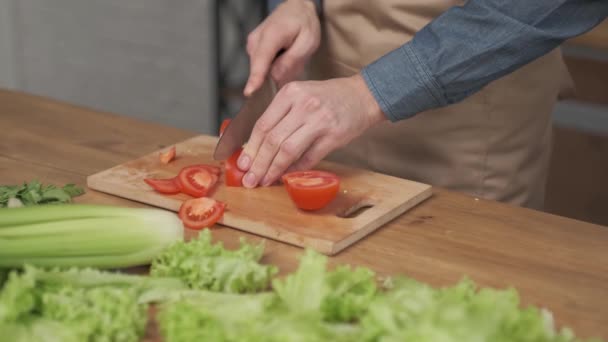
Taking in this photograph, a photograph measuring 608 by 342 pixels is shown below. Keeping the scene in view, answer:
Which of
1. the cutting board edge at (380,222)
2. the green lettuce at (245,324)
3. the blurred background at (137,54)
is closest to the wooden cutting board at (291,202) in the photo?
the cutting board edge at (380,222)

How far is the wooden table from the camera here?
163 cm

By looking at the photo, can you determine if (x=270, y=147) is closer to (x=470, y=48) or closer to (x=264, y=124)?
(x=264, y=124)

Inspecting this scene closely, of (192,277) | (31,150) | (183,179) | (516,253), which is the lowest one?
(516,253)

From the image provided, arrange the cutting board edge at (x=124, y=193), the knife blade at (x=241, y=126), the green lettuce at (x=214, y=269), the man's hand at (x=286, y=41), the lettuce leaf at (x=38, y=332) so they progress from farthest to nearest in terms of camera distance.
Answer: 1. the man's hand at (x=286, y=41)
2. the knife blade at (x=241, y=126)
3. the cutting board edge at (x=124, y=193)
4. the green lettuce at (x=214, y=269)
5. the lettuce leaf at (x=38, y=332)

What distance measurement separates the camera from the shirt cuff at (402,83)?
1984mm

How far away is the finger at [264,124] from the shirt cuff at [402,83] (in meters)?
0.18

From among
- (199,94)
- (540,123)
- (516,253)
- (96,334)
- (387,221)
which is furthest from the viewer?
(199,94)

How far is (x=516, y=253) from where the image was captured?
1.77m

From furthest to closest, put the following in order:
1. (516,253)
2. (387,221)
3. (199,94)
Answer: (199,94)
(387,221)
(516,253)

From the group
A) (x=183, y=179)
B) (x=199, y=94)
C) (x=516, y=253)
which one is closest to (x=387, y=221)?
(x=516, y=253)

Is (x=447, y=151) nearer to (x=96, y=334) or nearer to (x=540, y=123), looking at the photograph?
(x=540, y=123)

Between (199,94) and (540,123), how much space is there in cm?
242

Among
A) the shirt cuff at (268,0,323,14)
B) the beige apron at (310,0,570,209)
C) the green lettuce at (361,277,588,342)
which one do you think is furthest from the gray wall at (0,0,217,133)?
the green lettuce at (361,277,588,342)

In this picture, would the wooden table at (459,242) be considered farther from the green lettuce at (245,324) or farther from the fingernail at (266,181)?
the green lettuce at (245,324)
